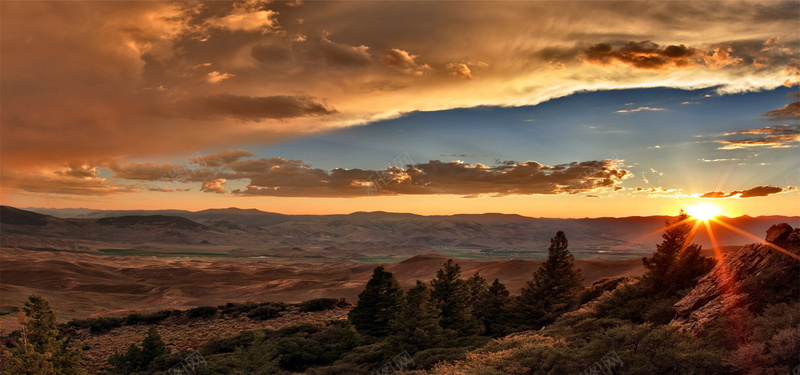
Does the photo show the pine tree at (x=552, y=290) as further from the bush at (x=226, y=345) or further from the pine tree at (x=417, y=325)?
the bush at (x=226, y=345)

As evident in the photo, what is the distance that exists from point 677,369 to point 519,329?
20361 millimetres

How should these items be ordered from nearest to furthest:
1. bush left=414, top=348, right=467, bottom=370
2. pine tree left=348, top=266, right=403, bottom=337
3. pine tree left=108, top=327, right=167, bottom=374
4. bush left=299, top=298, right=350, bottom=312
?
bush left=414, top=348, right=467, bottom=370 → pine tree left=108, top=327, right=167, bottom=374 → pine tree left=348, top=266, right=403, bottom=337 → bush left=299, top=298, right=350, bottom=312

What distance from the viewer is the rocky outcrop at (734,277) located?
1538 centimetres

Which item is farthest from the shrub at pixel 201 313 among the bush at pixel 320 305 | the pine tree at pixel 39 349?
the pine tree at pixel 39 349

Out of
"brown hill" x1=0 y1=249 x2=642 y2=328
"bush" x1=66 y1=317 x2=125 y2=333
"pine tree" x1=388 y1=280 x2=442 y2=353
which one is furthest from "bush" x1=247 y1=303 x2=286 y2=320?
"pine tree" x1=388 y1=280 x2=442 y2=353

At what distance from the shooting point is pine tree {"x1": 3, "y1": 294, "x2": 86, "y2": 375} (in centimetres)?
1888

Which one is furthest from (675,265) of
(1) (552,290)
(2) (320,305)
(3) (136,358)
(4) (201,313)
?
(4) (201,313)

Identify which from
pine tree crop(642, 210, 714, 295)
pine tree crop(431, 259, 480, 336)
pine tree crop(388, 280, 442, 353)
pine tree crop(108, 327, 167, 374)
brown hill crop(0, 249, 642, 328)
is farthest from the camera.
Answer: brown hill crop(0, 249, 642, 328)

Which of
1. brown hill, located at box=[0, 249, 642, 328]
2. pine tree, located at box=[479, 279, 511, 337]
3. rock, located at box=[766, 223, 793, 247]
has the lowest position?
brown hill, located at box=[0, 249, 642, 328]

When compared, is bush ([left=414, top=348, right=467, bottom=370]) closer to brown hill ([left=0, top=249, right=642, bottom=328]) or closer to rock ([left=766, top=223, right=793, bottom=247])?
rock ([left=766, top=223, right=793, bottom=247])

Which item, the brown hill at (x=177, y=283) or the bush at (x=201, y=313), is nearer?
the bush at (x=201, y=313)

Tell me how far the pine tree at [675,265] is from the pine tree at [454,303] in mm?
12466

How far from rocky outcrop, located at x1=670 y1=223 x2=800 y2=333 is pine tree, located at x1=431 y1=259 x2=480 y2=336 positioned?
591 inches

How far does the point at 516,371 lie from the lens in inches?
553
